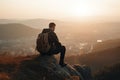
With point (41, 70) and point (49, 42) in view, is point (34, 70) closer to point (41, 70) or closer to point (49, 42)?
point (41, 70)

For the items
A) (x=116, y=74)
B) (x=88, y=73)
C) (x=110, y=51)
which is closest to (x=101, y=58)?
(x=110, y=51)

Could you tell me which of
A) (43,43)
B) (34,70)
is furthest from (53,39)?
(34,70)

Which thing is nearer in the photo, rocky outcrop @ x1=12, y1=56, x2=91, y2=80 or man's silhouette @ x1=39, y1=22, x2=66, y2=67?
rocky outcrop @ x1=12, y1=56, x2=91, y2=80

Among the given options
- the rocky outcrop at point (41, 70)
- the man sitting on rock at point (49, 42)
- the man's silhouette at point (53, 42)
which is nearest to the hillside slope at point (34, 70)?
the rocky outcrop at point (41, 70)

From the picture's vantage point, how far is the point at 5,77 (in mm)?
13164

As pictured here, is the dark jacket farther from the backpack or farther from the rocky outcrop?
the rocky outcrop

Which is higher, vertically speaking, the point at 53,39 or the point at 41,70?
the point at 53,39

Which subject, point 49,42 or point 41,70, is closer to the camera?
point 41,70

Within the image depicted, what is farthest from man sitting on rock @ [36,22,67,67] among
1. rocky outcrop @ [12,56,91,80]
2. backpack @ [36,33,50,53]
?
rocky outcrop @ [12,56,91,80]

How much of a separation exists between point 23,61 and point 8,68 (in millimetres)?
1036

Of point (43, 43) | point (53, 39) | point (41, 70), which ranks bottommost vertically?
point (41, 70)

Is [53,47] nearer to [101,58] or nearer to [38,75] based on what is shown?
[38,75]

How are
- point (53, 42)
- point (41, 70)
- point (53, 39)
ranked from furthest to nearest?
point (53, 42)
point (53, 39)
point (41, 70)

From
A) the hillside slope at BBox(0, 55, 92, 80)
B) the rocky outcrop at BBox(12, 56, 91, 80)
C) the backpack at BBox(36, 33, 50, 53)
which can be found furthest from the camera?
the backpack at BBox(36, 33, 50, 53)
